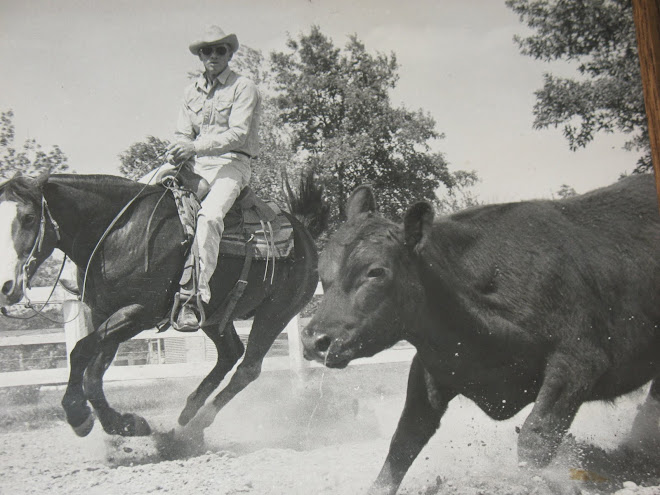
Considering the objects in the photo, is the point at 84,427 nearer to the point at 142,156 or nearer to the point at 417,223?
the point at 142,156

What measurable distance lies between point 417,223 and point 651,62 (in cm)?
140

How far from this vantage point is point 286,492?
3.67 meters

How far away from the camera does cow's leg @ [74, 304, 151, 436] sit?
4.00m

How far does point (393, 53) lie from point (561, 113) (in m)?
1.42

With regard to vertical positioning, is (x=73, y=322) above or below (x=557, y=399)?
above

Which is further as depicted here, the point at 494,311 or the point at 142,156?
the point at 142,156

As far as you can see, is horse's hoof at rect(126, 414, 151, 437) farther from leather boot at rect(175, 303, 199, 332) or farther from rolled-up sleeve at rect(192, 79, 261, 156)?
rolled-up sleeve at rect(192, 79, 261, 156)

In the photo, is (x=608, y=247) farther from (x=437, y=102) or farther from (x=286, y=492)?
(x=286, y=492)

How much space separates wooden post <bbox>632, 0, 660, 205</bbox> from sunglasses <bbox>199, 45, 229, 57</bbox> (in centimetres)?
290

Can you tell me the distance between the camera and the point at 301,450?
4809 millimetres

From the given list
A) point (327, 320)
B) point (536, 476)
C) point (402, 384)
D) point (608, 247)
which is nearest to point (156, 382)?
point (402, 384)

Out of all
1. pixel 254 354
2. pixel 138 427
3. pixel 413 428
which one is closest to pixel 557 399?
pixel 413 428

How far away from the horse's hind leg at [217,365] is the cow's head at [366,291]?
6.56 ft

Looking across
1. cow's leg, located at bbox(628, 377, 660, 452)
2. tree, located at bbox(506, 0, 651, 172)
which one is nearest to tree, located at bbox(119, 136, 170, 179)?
tree, located at bbox(506, 0, 651, 172)
